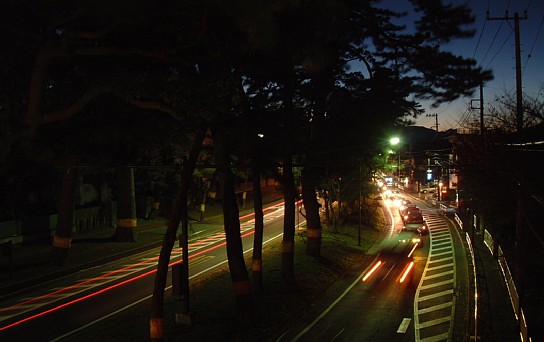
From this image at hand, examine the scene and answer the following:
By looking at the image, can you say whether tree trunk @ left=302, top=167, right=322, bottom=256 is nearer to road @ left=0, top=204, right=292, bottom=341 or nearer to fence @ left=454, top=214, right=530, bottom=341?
road @ left=0, top=204, right=292, bottom=341

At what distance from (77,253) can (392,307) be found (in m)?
18.5

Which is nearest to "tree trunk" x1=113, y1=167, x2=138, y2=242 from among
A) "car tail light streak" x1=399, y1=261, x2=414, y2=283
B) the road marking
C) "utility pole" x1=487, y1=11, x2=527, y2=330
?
"car tail light streak" x1=399, y1=261, x2=414, y2=283

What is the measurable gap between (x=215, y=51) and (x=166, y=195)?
40.1m

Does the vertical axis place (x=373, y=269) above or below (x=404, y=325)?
below

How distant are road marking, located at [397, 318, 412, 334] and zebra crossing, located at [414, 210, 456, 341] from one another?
0.27 metres

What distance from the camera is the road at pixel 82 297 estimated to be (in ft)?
51.4

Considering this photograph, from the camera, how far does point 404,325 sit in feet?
55.1

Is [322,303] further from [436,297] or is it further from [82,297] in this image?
[82,297]

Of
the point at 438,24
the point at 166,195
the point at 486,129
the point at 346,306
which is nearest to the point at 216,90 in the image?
the point at 438,24

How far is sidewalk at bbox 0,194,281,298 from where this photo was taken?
2262cm

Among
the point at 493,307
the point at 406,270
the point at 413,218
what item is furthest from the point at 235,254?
the point at 413,218

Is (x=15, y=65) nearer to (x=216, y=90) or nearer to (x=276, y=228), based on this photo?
(x=216, y=90)

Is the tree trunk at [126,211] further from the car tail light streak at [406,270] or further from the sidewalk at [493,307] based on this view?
the sidewalk at [493,307]

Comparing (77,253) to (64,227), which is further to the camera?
(77,253)
